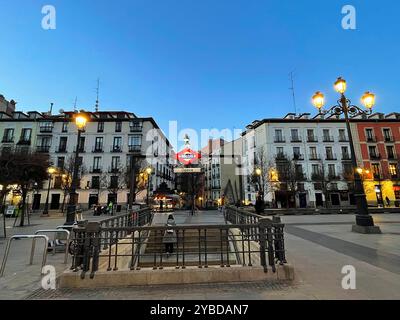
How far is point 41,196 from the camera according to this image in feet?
126

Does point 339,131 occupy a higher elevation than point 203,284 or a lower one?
higher

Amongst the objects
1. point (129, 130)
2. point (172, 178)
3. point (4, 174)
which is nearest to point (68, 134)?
point (129, 130)

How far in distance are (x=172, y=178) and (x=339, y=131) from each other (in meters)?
37.7

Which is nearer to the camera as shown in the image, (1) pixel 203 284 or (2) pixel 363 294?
→ (2) pixel 363 294

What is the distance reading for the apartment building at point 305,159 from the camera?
3781 cm

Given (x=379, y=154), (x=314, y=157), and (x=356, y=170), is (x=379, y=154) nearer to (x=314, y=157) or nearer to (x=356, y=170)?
(x=314, y=157)

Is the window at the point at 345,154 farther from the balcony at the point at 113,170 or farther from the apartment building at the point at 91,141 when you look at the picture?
the balcony at the point at 113,170

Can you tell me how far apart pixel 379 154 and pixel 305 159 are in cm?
1252

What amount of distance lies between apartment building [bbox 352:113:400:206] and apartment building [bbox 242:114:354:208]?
2710 mm

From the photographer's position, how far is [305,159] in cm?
4012

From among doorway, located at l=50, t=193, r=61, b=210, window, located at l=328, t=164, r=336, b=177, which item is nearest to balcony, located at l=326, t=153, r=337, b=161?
window, located at l=328, t=164, r=336, b=177

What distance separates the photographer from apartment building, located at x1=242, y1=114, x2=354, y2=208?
37812 millimetres
